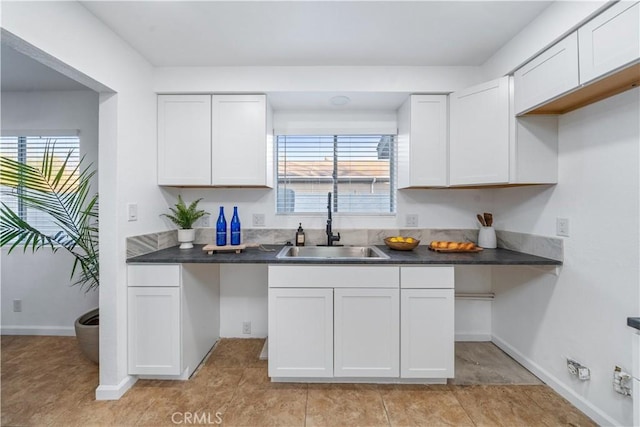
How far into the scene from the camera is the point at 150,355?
1809 mm

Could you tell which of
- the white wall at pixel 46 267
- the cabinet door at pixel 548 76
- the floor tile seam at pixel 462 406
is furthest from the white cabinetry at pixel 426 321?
the white wall at pixel 46 267

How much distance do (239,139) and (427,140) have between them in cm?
151

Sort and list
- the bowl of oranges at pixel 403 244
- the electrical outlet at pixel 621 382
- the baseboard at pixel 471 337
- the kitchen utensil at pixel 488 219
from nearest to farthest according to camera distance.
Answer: the electrical outlet at pixel 621 382
the bowl of oranges at pixel 403 244
the kitchen utensil at pixel 488 219
the baseboard at pixel 471 337

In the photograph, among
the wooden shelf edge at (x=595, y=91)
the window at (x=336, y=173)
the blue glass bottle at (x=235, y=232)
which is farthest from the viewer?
the window at (x=336, y=173)

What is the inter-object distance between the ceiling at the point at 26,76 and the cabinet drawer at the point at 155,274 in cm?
174

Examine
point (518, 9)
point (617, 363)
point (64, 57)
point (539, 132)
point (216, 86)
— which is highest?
point (518, 9)

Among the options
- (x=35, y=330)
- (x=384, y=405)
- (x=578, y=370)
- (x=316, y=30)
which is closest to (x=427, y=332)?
(x=384, y=405)

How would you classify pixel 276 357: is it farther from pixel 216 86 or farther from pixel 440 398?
pixel 216 86

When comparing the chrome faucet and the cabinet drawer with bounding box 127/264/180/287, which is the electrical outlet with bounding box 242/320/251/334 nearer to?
the cabinet drawer with bounding box 127/264/180/287

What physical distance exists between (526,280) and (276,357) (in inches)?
76.1

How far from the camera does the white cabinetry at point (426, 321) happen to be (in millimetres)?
1774

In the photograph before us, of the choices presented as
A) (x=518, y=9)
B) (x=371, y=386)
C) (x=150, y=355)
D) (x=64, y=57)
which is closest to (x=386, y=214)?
(x=371, y=386)

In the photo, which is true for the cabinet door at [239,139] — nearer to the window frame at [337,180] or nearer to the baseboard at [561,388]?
the window frame at [337,180]

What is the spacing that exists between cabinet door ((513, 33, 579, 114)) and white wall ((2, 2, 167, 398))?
2634 mm
